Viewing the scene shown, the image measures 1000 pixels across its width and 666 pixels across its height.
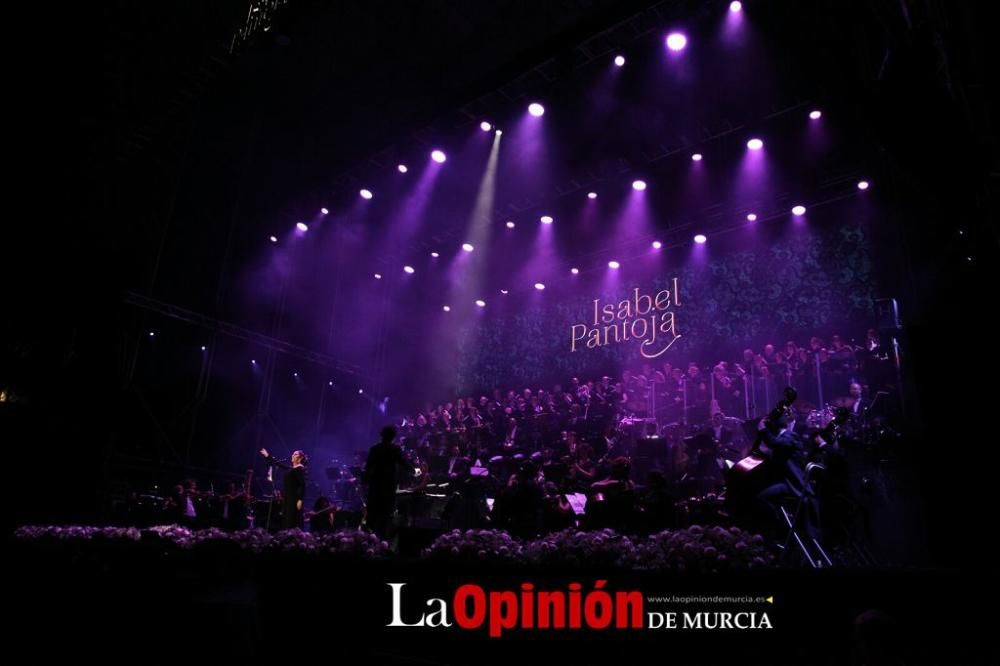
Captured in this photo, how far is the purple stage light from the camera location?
11008mm

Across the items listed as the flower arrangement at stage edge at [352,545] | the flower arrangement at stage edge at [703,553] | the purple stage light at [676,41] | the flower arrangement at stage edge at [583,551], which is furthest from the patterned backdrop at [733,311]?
the flower arrangement at stage edge at [352,545]

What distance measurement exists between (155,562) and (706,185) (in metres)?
14.5

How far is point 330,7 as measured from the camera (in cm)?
1173

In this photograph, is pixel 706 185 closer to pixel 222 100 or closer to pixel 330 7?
pixel 330 7

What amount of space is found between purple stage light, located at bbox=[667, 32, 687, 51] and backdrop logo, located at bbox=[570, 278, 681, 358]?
7.16 meters

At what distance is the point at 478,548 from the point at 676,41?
10.5m

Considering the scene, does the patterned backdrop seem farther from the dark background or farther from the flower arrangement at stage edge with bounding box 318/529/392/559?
the flower arrangement at stage edge with bounding box 318/529/392/559

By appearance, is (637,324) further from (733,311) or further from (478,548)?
(478,548)

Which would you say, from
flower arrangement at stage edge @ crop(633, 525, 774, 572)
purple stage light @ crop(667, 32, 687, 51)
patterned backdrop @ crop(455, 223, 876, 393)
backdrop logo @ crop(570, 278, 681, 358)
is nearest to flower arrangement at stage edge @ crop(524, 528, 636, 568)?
flower arrangement at stage edge @ crop(633, 525, 774, 572)

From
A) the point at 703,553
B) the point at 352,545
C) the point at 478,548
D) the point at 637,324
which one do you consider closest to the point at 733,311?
the point at 637,324

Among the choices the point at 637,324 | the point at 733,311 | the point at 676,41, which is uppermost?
the point at 676,41

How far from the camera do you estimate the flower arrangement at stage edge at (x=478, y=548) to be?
4.26m

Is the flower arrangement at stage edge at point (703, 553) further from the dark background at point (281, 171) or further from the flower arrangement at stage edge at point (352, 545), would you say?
the dark background at point (281, 171)

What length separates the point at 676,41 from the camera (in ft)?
36.5
